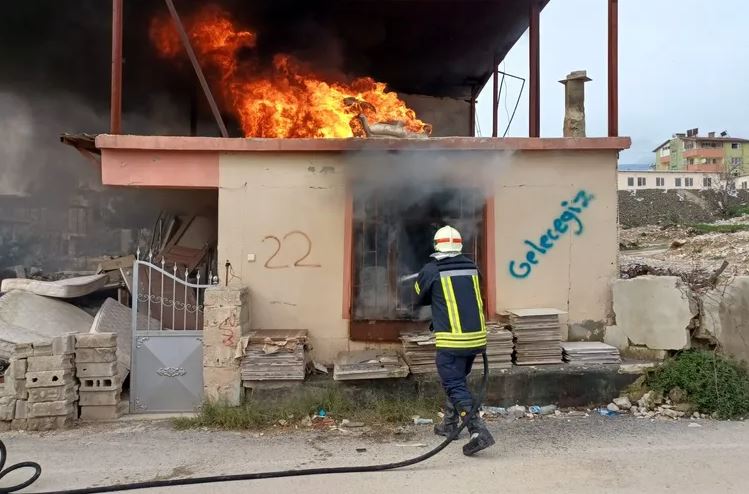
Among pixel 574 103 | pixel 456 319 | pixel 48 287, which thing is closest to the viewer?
pixel 456 319

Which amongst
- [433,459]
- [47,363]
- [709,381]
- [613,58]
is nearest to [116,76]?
[47,363]

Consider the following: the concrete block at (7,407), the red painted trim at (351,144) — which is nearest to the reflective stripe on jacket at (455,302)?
the red painted trim at (351,144)

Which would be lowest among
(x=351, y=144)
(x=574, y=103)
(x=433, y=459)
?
(x=433, y=459)

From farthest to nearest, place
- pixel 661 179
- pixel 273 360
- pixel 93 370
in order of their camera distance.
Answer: pixel 661 179
pixel 273 360
pixel 93 370

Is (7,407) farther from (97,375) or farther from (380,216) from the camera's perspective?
(380,216)

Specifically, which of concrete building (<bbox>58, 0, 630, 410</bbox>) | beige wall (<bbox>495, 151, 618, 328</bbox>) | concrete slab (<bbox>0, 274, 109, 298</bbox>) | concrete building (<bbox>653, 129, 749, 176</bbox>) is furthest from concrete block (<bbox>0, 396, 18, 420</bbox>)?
concrete building (<bbox>653, 129, 749, 176</bbox>)

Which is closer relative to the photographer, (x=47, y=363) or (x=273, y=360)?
(x=47, y=363)

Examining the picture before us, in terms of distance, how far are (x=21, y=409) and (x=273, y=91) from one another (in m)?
6.42

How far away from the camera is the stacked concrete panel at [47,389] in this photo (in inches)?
223

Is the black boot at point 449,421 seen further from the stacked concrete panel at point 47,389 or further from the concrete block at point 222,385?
the stacked concrete panel at point 47,389

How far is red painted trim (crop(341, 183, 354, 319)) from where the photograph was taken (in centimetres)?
691

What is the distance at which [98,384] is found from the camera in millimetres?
5977

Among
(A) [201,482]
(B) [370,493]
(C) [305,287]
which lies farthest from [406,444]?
(C) [305,287]

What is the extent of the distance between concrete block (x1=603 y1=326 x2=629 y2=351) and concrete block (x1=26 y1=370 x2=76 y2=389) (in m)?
6.48
